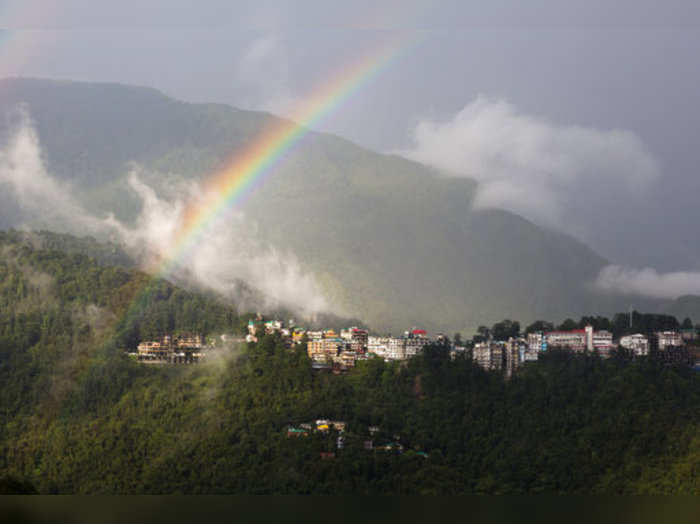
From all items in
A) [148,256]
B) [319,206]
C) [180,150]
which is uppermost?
[180,150]

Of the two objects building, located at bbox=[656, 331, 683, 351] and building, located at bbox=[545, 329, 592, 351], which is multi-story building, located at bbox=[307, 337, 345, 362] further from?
building, located at bbox=[656, 331, 683, 351]

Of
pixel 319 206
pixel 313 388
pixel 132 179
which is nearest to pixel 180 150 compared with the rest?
pixel 132 179

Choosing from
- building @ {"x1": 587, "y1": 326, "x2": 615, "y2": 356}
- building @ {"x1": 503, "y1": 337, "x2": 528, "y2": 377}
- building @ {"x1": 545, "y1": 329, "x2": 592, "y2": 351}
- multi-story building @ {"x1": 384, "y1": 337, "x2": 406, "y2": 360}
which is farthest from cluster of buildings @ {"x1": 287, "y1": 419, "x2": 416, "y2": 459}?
building @ {"x1": 587, "y1": 326, "x2": 615, "y2": 356}

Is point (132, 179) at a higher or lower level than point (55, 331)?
higher

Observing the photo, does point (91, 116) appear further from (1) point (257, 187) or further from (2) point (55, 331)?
(2) point (55, 331)

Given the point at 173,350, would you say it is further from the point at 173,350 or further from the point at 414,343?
the point at 414,343

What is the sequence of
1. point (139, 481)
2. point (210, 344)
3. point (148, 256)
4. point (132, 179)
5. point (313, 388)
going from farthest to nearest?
point (132, 179)
point (148, 256)
point (210, 344)
point (313, 388)
point (139, 481)

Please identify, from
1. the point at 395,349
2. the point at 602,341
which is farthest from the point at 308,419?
the point at 602,341
